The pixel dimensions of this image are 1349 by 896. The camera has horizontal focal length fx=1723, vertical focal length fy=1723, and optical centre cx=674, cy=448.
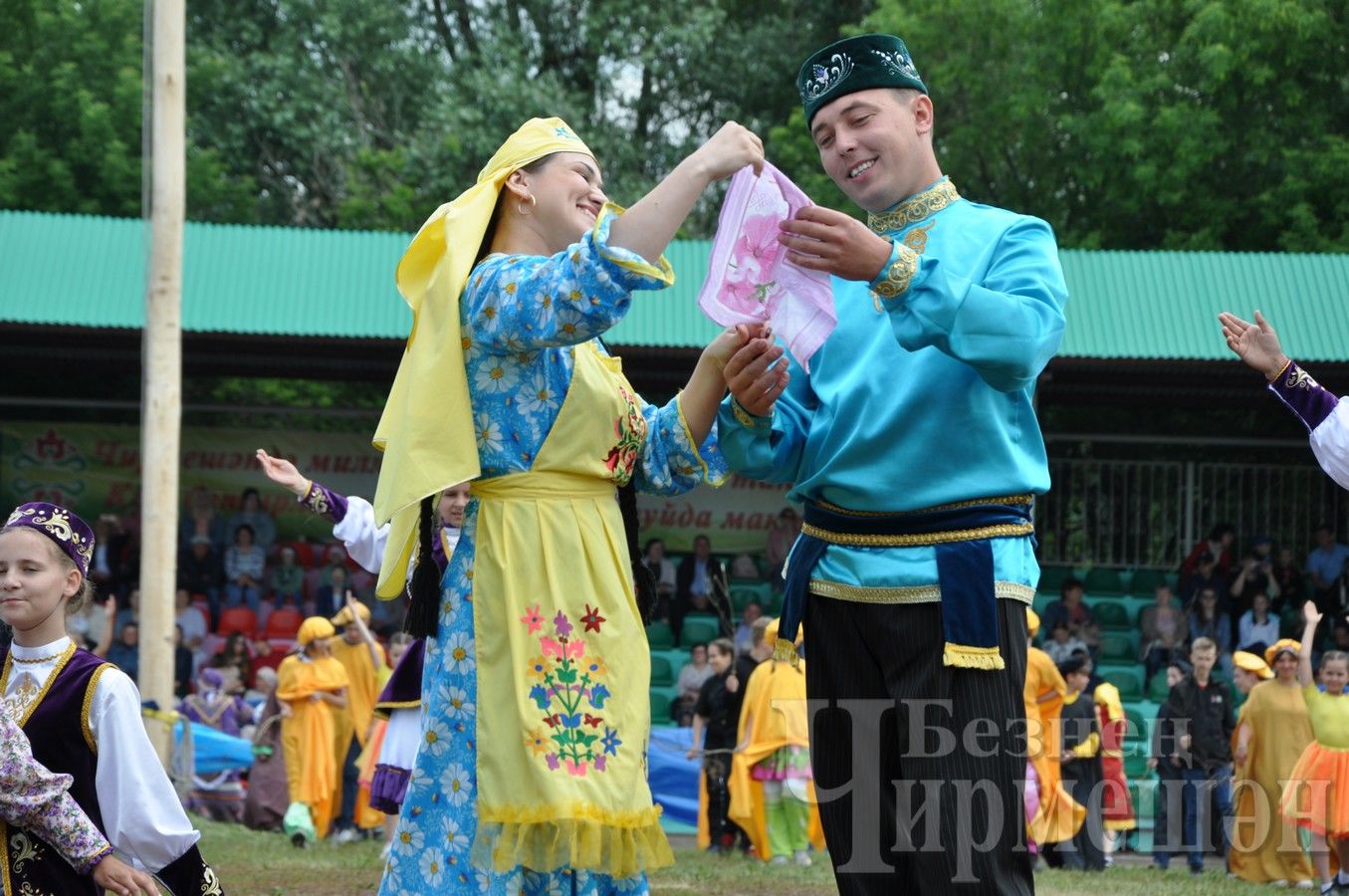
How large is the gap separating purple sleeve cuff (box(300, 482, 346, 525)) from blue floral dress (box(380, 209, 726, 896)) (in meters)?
3.12

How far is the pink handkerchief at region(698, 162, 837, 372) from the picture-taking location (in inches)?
132

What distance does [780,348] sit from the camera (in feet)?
11.1

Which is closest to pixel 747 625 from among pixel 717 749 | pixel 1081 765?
pixel 717 749

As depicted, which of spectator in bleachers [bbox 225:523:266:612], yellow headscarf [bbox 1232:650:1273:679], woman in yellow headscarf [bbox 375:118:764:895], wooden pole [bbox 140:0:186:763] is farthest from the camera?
spectator in bleachers [bbox 225:523:266:612]

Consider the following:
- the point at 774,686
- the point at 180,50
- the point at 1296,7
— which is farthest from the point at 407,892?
the point at 1296,7

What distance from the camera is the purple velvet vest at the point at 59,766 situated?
3.82 meters

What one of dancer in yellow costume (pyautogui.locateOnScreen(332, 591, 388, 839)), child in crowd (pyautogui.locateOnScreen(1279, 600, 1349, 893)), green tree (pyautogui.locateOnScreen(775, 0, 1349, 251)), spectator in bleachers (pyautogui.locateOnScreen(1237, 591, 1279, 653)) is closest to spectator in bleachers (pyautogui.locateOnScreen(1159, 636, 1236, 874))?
child in crowd (pyautogui.locateOnScreen(1279, 600, 1349, 893))

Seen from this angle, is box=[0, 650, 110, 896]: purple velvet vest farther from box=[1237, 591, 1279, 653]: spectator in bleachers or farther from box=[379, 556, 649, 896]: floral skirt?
box=[1237, 591, 1279, 653]: spectator in bleachers

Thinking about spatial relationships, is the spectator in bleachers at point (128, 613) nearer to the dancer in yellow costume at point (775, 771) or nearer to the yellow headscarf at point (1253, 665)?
the dancer in yellow costume at point (775, 771)

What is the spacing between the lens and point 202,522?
16266mm

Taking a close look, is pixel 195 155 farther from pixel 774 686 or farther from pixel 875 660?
pixel 875 660

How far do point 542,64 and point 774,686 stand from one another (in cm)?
1624

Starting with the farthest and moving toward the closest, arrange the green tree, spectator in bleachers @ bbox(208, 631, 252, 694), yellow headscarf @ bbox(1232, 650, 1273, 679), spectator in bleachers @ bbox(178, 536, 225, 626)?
1. the green tree
2. spectator in bleachers @ bbox(178, 536, 225, 626)
3. spectator in bleachers @ bbox(208, 631, 252, 694)
4. yellow headscarf @ bbox(1232, 650, 1273, 679)

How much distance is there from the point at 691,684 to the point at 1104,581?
198 inches
